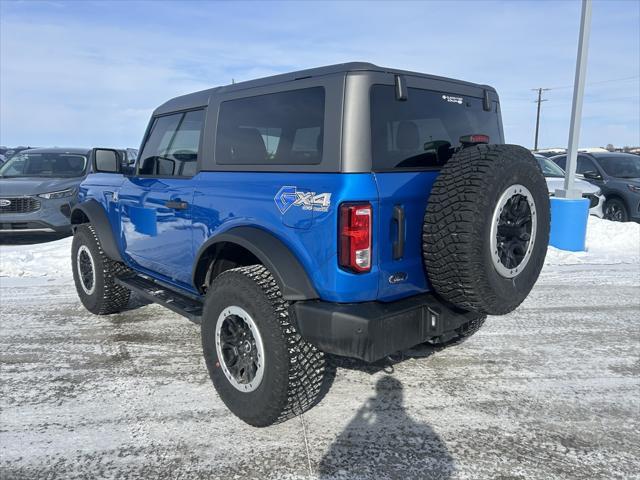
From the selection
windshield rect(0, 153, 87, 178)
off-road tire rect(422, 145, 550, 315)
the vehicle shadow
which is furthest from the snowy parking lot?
windshield rect(0, 153, 87, 178)

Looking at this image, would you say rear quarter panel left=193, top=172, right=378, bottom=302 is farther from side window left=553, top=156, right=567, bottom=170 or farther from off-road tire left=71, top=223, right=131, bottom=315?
side window left=553, top=156, right=567, bottom=170

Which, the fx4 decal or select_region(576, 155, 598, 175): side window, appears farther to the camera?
select_region(576, 155, 598, 175): side window

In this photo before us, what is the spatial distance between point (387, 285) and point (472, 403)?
1245 millimetres

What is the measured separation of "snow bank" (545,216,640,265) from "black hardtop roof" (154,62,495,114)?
17.0 feet

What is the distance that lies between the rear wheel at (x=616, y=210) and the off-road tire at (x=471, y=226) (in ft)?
31.7

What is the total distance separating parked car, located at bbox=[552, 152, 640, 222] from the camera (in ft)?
35.1

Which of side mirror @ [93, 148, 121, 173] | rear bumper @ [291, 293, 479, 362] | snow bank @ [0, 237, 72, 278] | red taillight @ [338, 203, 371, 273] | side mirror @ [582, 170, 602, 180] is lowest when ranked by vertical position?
snow bank @ [0, 237, 72, 278]

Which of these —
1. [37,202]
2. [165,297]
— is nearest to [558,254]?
[165,297]

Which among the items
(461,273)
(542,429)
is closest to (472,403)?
(542,429)

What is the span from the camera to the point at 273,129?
10.2 ft

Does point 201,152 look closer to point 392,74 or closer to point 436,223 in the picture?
point 392,74

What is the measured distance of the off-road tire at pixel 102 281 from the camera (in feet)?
16.2

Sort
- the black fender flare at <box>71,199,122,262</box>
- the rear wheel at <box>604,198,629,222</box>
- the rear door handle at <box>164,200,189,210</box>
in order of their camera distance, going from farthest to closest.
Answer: the rear wheel at <box>604,198,629,222</box>, the black fender flare at <box>71,199,122,262</box>, the rear door handle at <box>164,200,189,210</box>

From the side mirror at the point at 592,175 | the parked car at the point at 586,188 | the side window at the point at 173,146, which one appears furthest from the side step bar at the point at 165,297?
the side mirror at the point at 592,175
